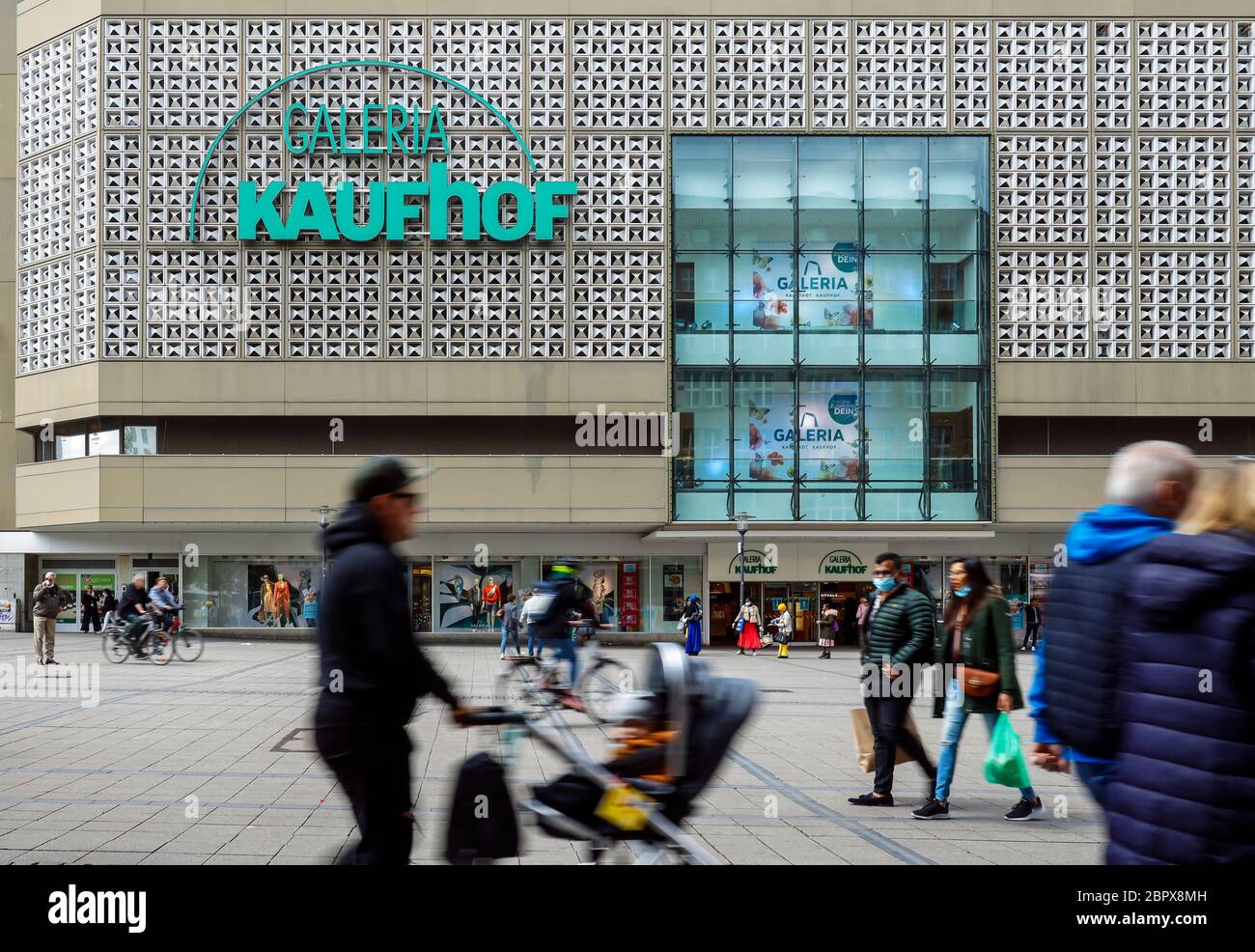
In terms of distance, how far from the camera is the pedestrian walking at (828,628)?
3064cm

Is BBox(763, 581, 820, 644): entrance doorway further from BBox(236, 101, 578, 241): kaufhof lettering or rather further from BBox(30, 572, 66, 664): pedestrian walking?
BBox(30, 572, 66, 664): pedestrian walking

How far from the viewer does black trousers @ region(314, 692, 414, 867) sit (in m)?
3.99

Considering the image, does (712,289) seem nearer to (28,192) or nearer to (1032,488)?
(1032,488)

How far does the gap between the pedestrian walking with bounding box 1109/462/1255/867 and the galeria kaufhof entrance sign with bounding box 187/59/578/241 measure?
31.2 meters

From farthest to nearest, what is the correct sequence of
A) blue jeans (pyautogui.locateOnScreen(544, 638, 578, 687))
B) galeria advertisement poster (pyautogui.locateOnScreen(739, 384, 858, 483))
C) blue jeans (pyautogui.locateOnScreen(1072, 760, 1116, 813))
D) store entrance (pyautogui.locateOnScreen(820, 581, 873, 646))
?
store entrance (pyautogui.locateOnScreen(820, 581, 873, 646)) < galeria advertisement poster (pyautogui.locateOnScreen(739, 384, 858, 483)) < blue jeans (pyautogui.locateOnScreen(544, 638, 578, 687)) < blue jeans (pyautogui.locateOnScreen(1072, 760, 1116, 813))

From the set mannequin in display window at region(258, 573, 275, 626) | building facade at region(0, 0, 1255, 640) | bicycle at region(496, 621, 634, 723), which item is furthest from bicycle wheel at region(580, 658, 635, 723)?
mannequin in display window at region(258, 573, 275, 626)

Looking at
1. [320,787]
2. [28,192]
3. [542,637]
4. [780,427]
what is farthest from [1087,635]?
[28,192]

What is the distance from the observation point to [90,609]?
36.7 metres

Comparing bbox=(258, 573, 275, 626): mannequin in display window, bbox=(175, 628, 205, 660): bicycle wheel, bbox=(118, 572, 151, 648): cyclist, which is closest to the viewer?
bbox=(118, 572, 151, 648): cyclist

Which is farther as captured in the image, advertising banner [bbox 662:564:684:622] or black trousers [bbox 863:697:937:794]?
advertising banner [bbox 662:564:684:622]

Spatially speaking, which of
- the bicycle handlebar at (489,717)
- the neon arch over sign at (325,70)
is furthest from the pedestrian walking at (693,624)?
the bicycle handlebar at (489,717)

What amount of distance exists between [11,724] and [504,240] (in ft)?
78.0

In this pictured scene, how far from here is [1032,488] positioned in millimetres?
33781

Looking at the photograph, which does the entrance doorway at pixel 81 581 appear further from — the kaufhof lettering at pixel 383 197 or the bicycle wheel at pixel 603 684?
the bicycle wheel at pixel 603 684
